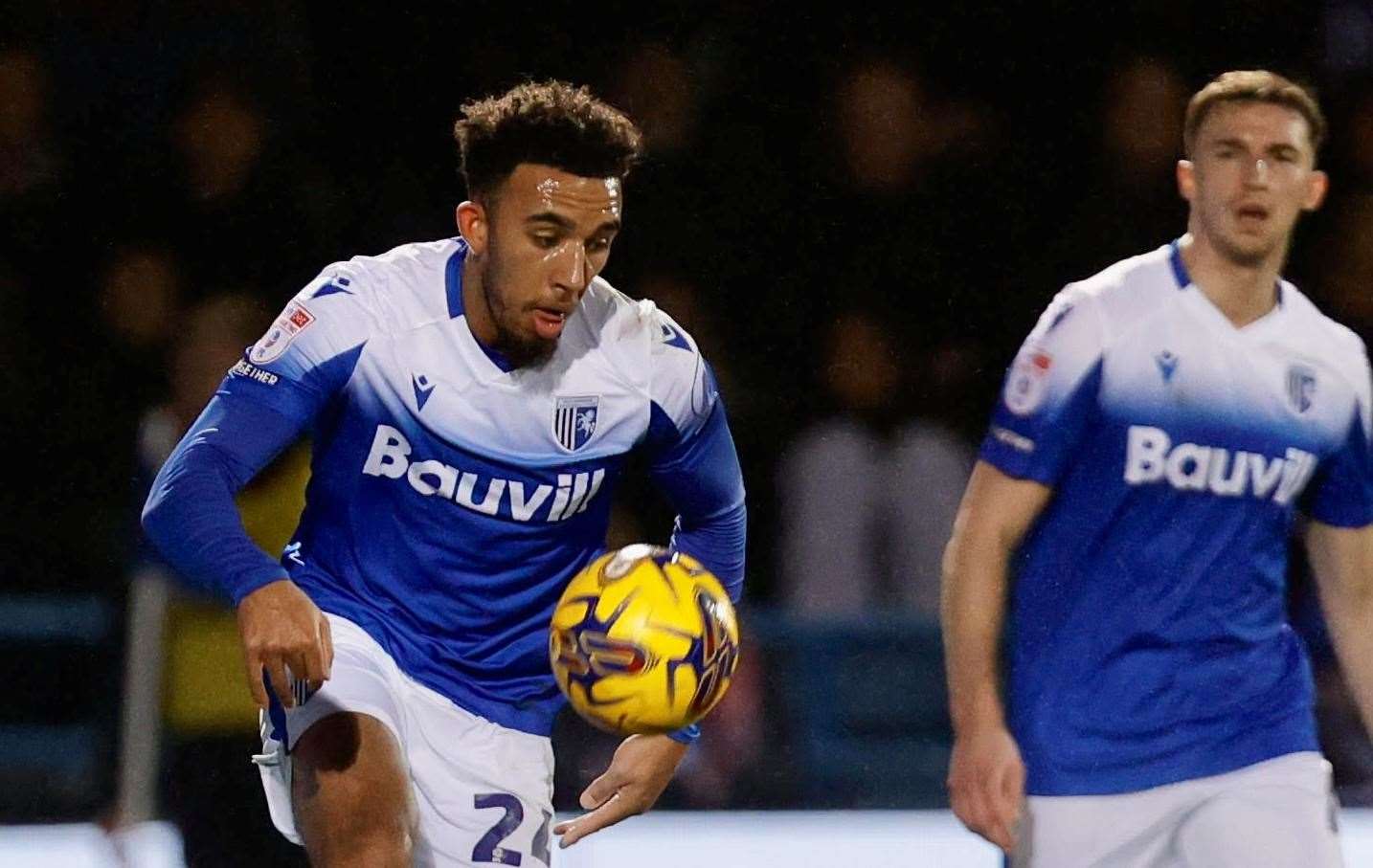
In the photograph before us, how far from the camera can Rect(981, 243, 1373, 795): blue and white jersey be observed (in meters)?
4.12

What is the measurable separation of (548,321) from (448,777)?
0.85 metres

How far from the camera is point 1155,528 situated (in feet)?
13.5

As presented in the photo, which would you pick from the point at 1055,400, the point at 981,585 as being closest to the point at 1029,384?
the point at 1055,400

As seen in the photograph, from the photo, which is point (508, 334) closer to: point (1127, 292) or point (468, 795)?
point (468, 795)

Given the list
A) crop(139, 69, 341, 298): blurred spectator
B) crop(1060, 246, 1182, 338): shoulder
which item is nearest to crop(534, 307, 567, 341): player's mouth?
crop(1060, 246, 1182, 338): shoulder

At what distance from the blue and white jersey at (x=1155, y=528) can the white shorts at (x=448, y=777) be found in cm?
94

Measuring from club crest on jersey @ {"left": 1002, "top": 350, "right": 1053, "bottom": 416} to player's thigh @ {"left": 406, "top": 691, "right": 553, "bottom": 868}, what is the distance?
1.14 meters

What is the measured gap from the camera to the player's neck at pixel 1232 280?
4230 millimetres

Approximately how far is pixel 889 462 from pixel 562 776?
1.35 m

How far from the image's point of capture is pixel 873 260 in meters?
8.28

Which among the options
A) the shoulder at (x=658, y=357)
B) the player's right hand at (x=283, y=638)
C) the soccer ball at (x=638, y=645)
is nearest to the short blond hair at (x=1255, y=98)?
the shoulder at (x=658, y=357)

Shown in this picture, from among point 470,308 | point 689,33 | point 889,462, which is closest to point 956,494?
point 889,462

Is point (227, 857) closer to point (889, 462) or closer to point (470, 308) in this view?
point (470, 308)

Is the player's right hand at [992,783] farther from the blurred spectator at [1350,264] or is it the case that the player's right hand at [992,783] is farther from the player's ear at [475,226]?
the blurred spectator at [1350,264]
